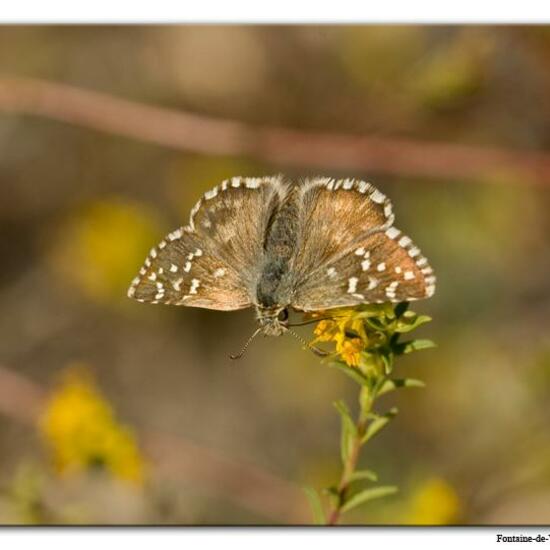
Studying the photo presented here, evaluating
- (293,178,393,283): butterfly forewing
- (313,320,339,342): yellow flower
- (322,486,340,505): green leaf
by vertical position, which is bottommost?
(322,486,340,505): green leaf

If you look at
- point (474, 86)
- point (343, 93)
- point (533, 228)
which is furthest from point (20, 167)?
point (533, 228)

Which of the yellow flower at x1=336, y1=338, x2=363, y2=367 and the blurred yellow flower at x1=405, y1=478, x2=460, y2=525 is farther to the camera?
the blurred yellow flower at x1=405, y1=478, x2=460, y2=525

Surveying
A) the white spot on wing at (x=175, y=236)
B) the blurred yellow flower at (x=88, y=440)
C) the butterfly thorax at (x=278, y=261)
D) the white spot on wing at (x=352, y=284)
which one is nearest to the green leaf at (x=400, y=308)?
the white spot on wing at (x=352, y=284)

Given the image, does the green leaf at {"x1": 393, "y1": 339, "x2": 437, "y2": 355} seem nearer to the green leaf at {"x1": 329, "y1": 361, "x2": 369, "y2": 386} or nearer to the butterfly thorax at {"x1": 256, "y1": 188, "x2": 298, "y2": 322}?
the green leaf at {"x1": 329, "y1": 361, "x2": 369, "y2": 386}

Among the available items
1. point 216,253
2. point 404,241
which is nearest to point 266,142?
point 216,253

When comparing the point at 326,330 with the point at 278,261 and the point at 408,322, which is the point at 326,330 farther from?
the point at 278,261

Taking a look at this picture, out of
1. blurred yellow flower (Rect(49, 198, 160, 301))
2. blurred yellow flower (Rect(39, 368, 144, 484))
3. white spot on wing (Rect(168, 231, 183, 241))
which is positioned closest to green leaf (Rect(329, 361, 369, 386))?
white spot on wing (Rect(168, 231, 183, 241))

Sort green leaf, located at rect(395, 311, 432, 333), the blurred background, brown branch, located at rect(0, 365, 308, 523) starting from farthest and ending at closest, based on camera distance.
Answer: brown branch, located at rect(0, 365, 308, 523)
the blurred background
green leaf, located at rect(395, 311, 432, 333)
